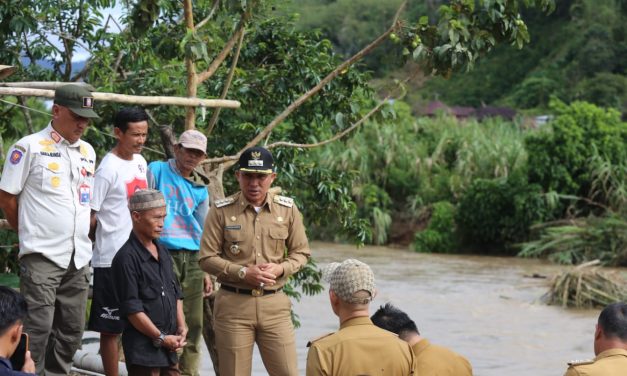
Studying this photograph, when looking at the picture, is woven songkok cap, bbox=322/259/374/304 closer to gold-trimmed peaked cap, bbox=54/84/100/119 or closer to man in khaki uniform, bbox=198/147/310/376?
man in khaki uniform, bbox=198/147/310/376

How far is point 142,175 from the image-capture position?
614 centimetres

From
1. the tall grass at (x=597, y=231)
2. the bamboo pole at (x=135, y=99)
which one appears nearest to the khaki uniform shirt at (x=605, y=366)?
the bamboo pole at (x=135, y=99)

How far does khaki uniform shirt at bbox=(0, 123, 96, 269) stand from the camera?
5461 millimetres

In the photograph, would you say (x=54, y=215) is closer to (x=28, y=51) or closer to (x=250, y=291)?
(x=250, y=291)

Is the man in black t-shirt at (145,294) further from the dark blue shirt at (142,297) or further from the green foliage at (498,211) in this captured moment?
the green foliage at (498,211)

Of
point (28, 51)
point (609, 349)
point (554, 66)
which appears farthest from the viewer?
point (554, 66)

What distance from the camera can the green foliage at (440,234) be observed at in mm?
24859

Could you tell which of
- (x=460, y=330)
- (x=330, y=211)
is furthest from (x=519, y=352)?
(x=330, y=211)

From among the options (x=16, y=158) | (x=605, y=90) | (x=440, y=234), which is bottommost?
(x=440, y=234)

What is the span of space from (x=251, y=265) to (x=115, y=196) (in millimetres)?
863

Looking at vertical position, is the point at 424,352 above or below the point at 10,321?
below

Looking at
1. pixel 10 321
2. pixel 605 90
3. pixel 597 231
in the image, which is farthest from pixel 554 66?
pixel 10 321

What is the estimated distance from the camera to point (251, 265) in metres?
5.75

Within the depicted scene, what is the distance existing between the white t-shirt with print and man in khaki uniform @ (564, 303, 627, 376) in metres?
2.72
